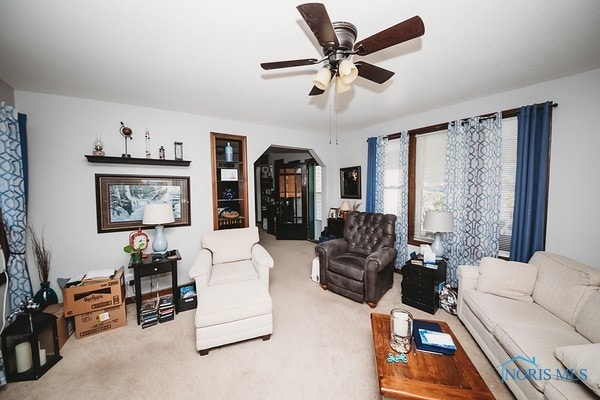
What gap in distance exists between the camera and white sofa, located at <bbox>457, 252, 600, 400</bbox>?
Answer: 3.92ft

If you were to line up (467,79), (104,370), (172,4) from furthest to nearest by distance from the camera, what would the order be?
(467,79), (104,370), (172,4)

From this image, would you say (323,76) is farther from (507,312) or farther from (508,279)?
(508,279)

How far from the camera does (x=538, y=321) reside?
1.70m

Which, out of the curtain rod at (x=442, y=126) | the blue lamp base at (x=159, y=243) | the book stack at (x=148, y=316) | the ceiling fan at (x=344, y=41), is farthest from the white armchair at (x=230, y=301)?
the curtain rod at (x=442, y=126)

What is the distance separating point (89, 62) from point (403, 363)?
11.2 ft

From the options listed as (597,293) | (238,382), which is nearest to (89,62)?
(238,382)

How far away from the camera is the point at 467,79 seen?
2.33 meters

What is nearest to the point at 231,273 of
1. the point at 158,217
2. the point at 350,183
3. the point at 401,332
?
the point at 158,217

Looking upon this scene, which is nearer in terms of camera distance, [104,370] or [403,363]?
[403,363]

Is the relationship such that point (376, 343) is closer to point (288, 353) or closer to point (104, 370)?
point (288, 353)

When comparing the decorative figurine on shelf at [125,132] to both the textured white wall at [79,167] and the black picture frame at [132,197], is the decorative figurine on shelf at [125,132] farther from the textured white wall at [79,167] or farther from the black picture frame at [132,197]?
the black picture frame at [132,197]

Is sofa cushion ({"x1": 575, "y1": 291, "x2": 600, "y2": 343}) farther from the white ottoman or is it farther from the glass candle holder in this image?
the white ottoman

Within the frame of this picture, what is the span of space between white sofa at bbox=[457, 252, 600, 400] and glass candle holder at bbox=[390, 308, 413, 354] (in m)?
0.67

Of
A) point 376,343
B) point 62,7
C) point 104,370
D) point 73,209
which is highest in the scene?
point 62,7
